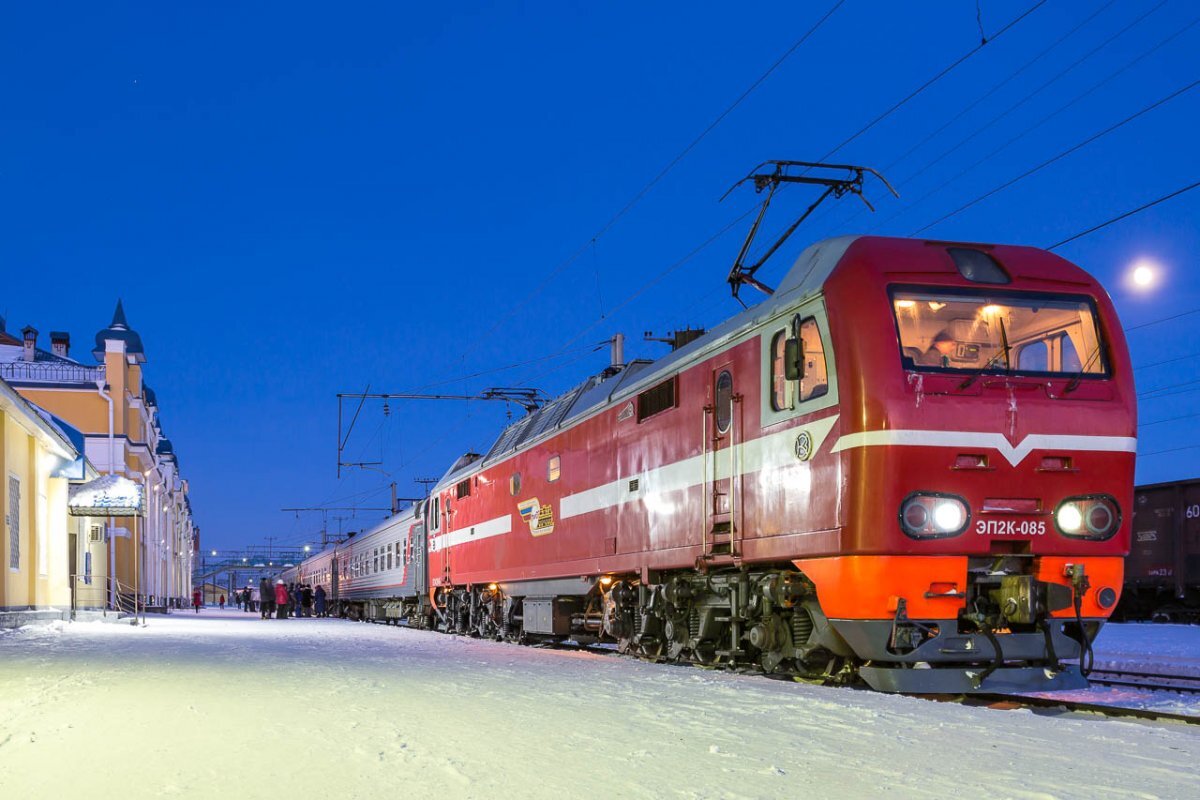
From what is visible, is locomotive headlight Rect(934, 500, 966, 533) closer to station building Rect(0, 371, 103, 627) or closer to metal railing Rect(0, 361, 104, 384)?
station building Rect(0, 371, 103, 627)

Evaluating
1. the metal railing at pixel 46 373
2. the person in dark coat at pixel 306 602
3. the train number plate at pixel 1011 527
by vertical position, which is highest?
the metal railing at pixel 46 373

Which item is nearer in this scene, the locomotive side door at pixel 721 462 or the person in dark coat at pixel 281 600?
the locomotive side door at pixel 721 462

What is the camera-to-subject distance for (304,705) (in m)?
8.48

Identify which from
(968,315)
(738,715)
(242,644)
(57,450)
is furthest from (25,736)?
(57,450)

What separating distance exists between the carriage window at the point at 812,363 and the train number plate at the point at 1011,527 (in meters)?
1.65

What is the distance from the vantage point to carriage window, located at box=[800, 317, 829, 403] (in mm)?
10133

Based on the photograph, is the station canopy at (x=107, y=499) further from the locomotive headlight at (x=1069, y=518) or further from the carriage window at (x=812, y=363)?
the locomotive headlight at (x=1069, y=518)

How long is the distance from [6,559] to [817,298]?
17936 millimetres

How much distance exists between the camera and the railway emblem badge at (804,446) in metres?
10.2

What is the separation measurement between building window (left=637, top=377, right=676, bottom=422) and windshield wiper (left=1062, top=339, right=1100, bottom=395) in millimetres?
4432

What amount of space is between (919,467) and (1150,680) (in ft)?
18.4

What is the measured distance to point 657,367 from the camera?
14.0m

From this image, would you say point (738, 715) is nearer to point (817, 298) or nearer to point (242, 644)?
point (817, 298)

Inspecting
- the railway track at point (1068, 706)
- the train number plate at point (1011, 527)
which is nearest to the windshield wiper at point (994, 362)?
the train number plate at point (1011, 527)
